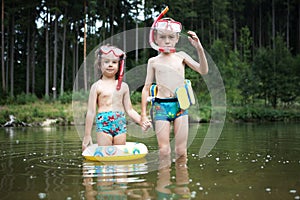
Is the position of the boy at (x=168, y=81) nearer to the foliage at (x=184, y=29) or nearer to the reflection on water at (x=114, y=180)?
the reflection on water at (x=114, y=180)

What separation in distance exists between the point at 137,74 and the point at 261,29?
39.6 m

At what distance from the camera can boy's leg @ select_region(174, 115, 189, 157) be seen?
546cm

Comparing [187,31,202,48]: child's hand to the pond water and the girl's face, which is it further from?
the pond water

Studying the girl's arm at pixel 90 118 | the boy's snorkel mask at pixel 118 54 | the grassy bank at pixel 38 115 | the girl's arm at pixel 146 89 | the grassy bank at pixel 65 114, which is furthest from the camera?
the grassy bank at pixel 65 114

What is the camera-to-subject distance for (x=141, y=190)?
11.0ft

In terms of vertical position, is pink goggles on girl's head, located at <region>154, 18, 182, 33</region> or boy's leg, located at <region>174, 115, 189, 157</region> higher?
pink goggles on girl's head, located at <region>154, 18, 182, 33</region>

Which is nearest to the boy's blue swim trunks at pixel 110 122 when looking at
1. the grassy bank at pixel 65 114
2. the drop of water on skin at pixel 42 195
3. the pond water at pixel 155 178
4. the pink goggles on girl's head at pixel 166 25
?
the pond water at pixel 155 178

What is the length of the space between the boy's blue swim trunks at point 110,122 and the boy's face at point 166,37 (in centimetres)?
116

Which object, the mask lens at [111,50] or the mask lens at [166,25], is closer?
the mask lens at [166,25]

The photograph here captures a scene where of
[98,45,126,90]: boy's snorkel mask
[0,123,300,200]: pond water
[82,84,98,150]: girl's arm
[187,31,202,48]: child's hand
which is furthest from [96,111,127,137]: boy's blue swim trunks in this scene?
[187,31,202,48]: child's hand

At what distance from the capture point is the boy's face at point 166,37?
5.58 meters

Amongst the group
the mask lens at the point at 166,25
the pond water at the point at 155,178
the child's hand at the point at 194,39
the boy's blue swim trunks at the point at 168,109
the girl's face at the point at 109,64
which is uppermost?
the mask lens at the point at 166,25

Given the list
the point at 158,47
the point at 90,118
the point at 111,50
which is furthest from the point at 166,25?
the point at 90,118

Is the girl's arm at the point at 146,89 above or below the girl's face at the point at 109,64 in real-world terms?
below
